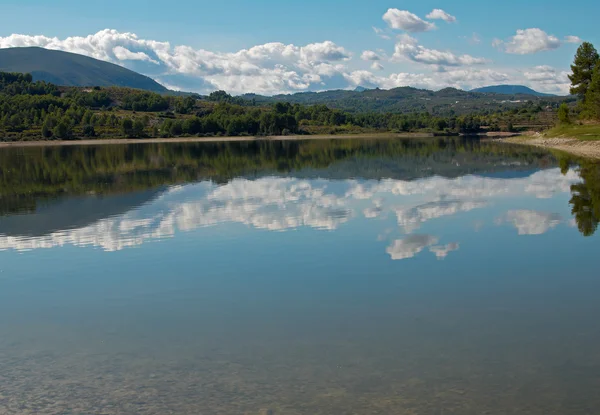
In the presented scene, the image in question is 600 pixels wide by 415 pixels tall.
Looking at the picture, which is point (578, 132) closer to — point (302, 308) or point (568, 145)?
point (568, 145)

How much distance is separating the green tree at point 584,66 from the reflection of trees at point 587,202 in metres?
67.9

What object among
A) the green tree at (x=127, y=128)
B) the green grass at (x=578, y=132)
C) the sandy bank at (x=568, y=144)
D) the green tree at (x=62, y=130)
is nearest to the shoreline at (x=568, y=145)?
the sandy bank at (x=568, y=144)

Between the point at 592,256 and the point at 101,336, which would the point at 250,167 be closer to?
the point at 592,256

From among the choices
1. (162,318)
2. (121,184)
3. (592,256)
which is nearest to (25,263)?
(162,318)

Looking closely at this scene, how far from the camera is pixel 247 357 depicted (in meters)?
12.9

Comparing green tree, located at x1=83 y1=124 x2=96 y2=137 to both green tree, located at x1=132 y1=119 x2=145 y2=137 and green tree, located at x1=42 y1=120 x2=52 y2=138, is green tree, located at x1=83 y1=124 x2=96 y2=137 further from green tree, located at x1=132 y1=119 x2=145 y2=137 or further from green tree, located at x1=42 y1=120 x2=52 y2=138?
green tree, located at x1=132 y1=119 x2=145 y2=137

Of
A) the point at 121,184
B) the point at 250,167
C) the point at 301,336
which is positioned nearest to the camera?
the point at 301,336

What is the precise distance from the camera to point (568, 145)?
313 feet

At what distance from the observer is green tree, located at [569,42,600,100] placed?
371ft

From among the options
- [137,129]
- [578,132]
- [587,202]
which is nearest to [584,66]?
[578,132]

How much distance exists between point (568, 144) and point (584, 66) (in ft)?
86.9

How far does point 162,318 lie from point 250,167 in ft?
166

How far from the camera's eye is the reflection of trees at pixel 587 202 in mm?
27817

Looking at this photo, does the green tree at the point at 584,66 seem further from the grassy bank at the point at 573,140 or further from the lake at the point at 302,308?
the lake at the point at 302,308
